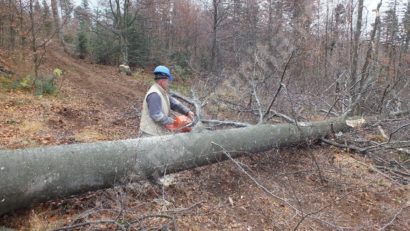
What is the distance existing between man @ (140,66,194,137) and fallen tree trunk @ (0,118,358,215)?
382 millimetres

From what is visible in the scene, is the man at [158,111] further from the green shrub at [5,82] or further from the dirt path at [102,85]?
the green shrub at [5,82]

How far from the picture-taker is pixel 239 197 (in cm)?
392

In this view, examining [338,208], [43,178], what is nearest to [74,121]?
[43,178]

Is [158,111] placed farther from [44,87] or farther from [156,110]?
[44,87]

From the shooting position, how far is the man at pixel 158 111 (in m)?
4.15

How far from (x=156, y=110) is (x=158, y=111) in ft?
0.08

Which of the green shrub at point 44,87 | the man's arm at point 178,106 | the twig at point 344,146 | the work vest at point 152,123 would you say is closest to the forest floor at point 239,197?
the twig at point 344,146

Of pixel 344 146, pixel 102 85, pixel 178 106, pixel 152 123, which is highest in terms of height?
pixel 178 106

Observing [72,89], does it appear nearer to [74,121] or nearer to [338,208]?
[74,121]

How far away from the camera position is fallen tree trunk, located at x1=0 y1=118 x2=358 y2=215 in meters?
2.67

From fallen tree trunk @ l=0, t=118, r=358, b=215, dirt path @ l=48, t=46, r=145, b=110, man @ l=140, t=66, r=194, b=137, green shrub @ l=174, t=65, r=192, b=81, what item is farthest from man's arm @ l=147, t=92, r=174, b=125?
green shrub @ l=174, t=65, r=192, b=81

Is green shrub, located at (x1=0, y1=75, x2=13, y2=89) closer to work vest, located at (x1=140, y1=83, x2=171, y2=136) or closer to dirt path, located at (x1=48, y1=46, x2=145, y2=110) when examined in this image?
dirt path, located at (x1=48, y1=46, x2=145, y2=110)

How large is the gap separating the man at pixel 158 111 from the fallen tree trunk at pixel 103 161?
0.38 metres

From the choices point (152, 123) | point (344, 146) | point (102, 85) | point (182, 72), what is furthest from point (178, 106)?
point (182, 72)
